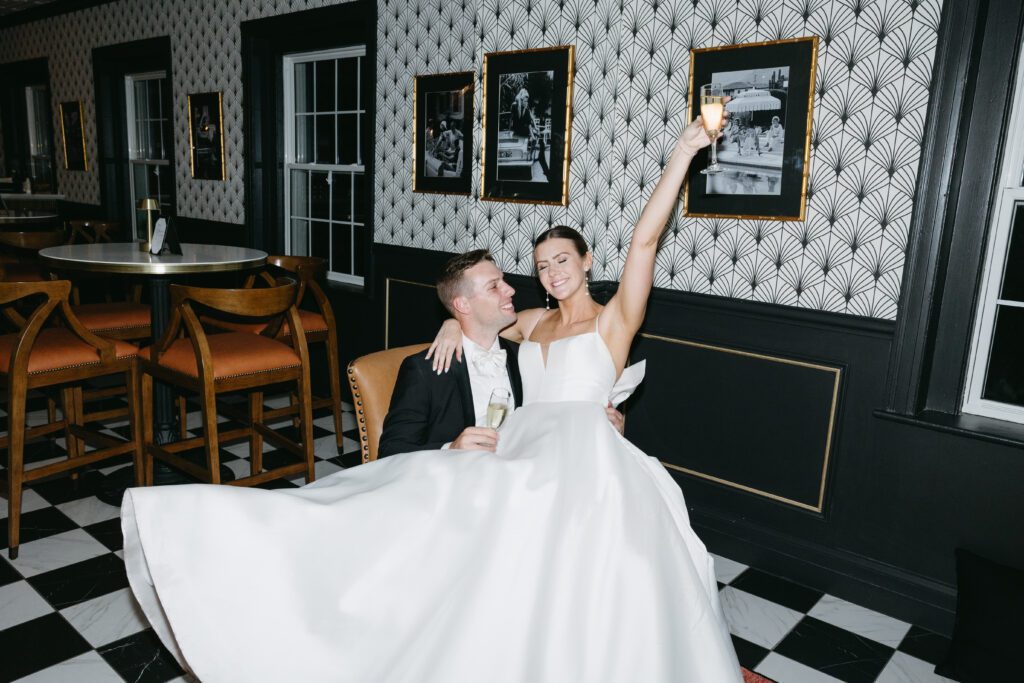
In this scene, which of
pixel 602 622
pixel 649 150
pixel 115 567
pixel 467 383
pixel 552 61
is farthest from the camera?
pixel 552 61

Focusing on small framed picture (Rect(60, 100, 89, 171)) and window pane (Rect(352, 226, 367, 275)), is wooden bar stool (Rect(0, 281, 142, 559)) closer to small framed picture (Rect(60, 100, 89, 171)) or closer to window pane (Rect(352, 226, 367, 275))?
window pane (Rect(352, 226, 367, 275))

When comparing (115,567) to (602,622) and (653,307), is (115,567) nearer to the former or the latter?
(602,622)

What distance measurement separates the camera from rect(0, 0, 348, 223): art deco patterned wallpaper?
546 centimetres

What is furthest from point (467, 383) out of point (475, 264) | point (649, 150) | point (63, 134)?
point (63, 134)

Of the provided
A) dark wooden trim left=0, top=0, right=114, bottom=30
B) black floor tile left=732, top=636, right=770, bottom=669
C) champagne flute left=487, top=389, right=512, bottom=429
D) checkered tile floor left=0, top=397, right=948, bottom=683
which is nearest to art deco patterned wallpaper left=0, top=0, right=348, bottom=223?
dark wooden trim left=0, top=0, right=114, bottom=30

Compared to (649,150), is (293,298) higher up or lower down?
lower down

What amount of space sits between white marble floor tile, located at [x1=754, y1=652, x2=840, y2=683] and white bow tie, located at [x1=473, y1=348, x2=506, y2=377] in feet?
4.16

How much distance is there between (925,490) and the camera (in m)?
2.71

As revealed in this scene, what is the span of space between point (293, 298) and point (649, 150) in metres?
1.67

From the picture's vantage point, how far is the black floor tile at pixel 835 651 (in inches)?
95.0

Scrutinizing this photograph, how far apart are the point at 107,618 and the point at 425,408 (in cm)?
140

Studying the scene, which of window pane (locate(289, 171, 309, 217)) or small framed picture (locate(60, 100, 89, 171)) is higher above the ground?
small framed picture (locate(60, 100, 89, 171))

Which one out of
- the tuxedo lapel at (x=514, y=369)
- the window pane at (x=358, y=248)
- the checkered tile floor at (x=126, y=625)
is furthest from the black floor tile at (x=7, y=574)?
the window pane at (x=358, y=248)

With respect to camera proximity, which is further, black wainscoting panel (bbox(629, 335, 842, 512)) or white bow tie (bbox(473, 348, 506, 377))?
black wainscoting panel (bbox(629, 335, 842, 512))
